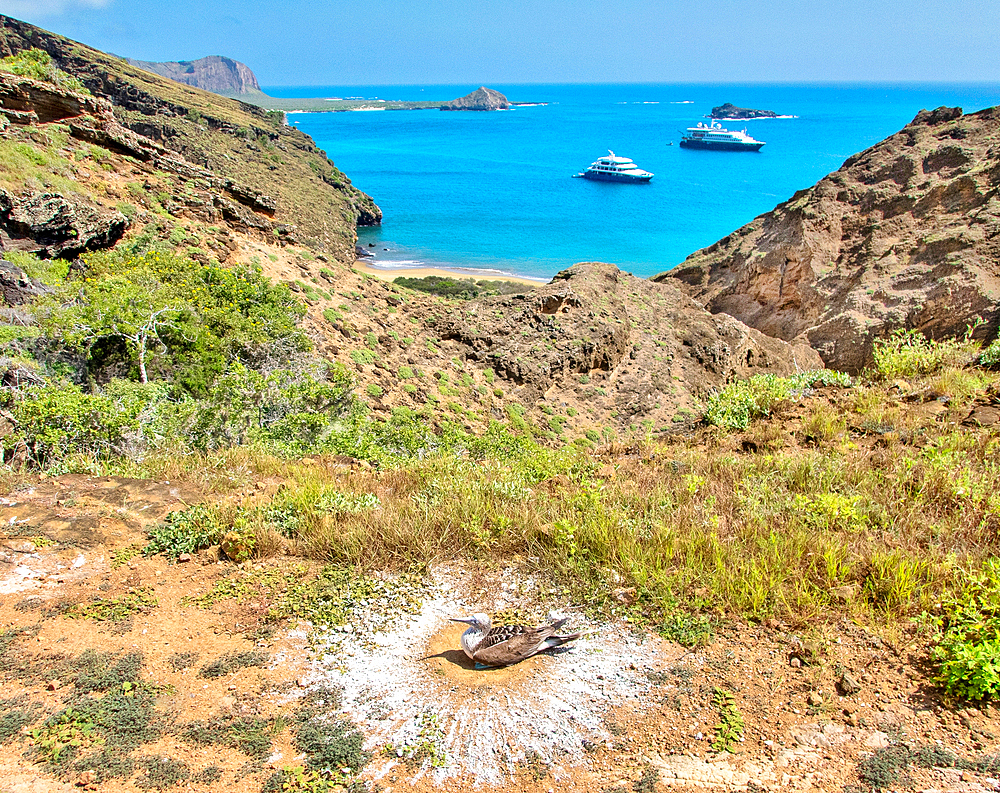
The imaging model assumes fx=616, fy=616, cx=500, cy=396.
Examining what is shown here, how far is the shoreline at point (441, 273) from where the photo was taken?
127 ft

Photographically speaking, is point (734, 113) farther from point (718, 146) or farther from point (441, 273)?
point (441, 273)

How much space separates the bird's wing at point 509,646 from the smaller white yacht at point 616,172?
8216cm

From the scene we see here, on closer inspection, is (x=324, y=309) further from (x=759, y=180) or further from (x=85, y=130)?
(x=759, y=180)

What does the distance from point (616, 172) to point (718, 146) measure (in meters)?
48.9

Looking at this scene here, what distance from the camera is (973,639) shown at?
369 centimetres

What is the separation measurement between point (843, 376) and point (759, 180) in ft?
268

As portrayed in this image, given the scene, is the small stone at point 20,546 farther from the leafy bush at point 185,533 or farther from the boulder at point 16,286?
the boulder at point 16,286

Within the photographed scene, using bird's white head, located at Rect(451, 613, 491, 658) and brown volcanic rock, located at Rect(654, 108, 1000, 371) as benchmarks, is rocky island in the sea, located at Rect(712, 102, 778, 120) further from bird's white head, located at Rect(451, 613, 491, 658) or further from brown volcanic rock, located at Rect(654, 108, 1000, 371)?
bird's white head, located at Rect(451, 613, 491, 658)

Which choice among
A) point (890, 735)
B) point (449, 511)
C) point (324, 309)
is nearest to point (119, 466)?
point (449, 511)

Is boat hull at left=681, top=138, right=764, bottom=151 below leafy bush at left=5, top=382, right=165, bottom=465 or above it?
above

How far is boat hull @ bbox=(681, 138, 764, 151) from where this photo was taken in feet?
374

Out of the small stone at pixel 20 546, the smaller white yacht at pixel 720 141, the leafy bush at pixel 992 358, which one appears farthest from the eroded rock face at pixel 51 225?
the smaller white yacht at pixel 720 141

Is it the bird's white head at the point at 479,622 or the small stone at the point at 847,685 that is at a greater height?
the bird's white head at the point at 479,622

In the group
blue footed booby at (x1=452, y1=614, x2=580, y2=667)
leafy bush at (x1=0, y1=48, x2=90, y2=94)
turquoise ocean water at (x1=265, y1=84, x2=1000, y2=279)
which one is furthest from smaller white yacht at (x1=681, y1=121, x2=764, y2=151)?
blue footed booby at (x1=452, y1=614, x2=580, y2=667)
